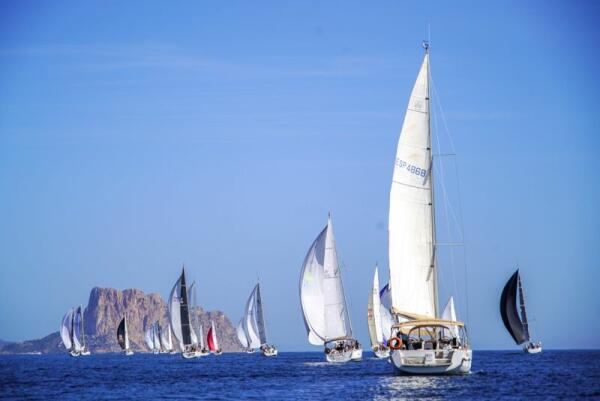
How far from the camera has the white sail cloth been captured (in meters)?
89.3

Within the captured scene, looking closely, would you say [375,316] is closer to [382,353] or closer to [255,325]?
[382,353]

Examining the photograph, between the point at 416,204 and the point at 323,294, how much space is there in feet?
102

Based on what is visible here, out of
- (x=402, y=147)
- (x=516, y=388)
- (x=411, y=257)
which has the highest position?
(x=402, y=147)

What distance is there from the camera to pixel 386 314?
111 meters

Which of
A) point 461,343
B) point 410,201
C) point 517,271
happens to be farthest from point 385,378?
point 517,271

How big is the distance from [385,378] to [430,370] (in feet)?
24.0

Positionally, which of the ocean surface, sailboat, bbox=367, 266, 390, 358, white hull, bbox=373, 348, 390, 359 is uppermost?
sailboat, bbox=367, 266, 390, 358

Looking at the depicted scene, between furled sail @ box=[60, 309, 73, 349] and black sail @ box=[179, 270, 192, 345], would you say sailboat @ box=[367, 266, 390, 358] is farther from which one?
furled sail @ box=[60, 309, 73, 349]

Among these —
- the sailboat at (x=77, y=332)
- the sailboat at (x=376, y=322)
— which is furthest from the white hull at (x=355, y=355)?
the sailboat at (x=77, y=332)

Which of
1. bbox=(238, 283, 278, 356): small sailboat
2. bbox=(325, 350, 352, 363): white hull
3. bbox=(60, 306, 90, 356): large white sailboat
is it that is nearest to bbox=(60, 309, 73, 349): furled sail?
bbox=(60, 306, 90, 356): large white sailboat

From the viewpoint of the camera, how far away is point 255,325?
14375cm

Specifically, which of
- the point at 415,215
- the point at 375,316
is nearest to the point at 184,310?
the point at 375,316

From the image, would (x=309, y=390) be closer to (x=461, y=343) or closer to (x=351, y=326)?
(x=461, y=343)

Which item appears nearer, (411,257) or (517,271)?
(411,257)
